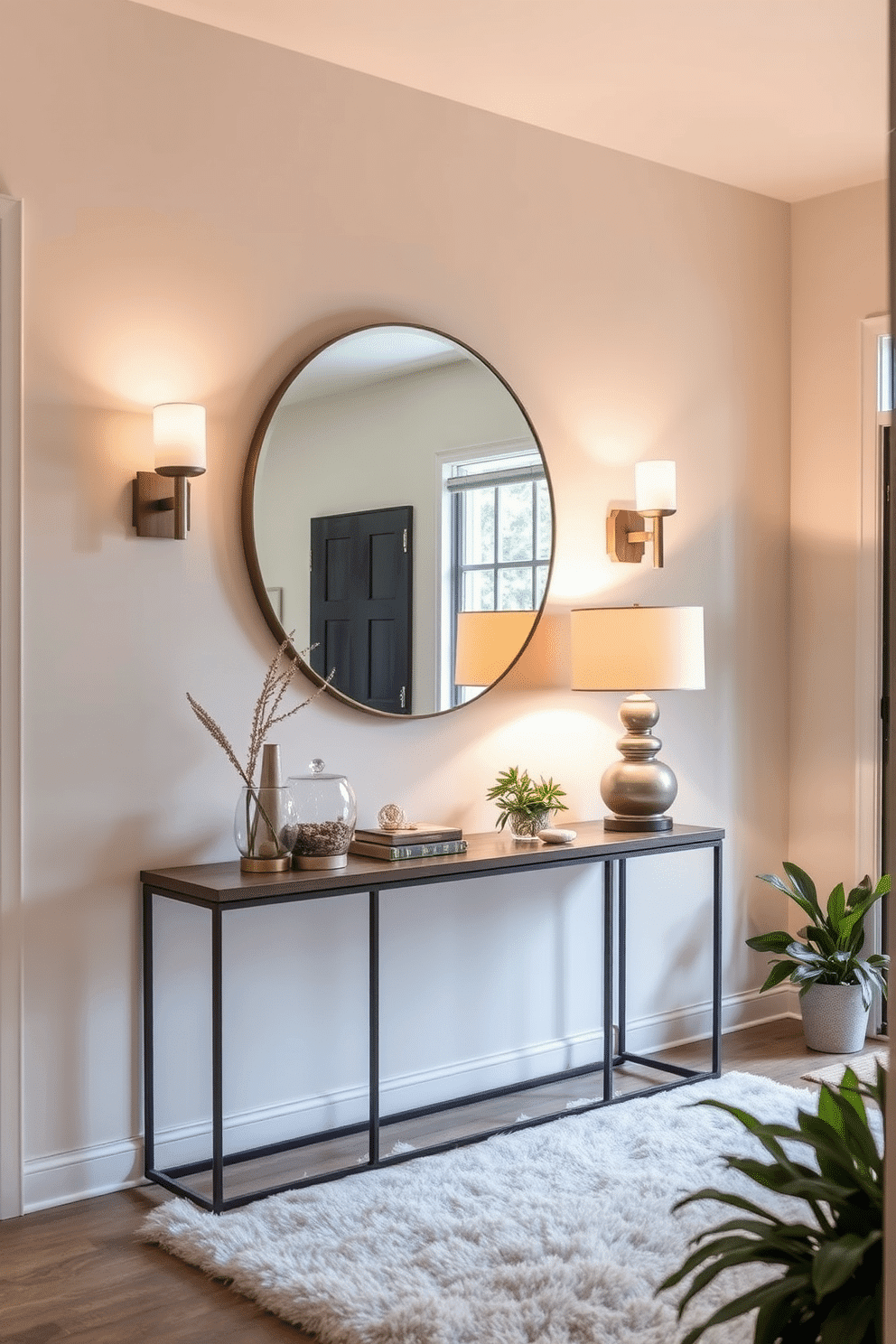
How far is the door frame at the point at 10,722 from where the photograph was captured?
299 centimetres

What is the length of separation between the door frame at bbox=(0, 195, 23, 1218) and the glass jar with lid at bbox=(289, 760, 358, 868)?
0.63 metres

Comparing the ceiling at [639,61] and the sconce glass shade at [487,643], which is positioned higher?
the ceiling at [639,61]

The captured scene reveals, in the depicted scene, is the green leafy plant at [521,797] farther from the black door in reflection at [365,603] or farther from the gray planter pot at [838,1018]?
the gray planter pot at [838,1018]

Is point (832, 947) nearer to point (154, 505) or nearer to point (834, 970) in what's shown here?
point (834, 970)

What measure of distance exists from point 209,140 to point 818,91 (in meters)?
1.74

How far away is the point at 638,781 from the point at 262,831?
1244mm

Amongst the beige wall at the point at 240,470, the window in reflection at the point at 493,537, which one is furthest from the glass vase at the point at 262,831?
the window in reflection at the point at 493,537

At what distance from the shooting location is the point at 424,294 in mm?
3764

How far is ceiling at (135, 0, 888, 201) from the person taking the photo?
3.30 metres

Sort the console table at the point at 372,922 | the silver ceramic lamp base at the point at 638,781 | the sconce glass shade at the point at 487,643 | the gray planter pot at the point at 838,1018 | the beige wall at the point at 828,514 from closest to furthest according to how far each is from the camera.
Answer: the console table at the point at 372,922 → the sconce glass shade at the point at 487,643 → the silver ceramic lamp base at the point at 638,781 → the gray planter pot at the point at 838,1018 → the beige wall at the point at 828,514

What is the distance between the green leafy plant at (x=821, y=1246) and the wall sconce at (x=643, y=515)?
2.48 metres

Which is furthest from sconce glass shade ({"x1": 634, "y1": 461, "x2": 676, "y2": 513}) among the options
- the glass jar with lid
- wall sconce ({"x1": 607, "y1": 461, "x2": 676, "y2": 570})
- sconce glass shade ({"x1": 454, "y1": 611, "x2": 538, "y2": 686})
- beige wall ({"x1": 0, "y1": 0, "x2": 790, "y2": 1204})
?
the glass jar with lid

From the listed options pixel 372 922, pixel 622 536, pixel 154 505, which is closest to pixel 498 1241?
pixel 372 922

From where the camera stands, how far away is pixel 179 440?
3.10 meters
